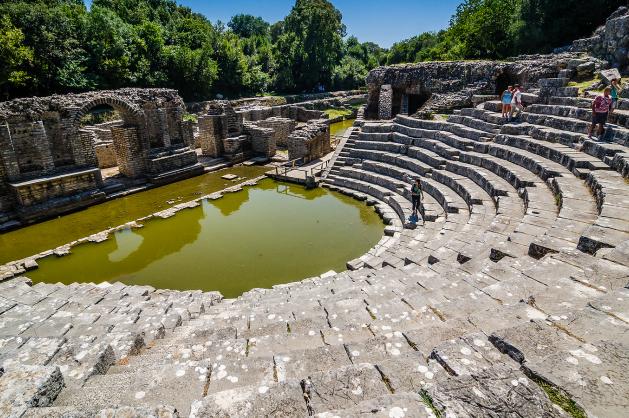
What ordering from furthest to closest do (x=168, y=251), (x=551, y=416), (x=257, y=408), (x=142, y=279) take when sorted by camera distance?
(x=168, y=251) → (x=142, y=279) → (x=257, y=408) → (x=551, y=416)

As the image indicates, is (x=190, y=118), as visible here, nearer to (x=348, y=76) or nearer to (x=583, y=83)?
(x=583, y=83)

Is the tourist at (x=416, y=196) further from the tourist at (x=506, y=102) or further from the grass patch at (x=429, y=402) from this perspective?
the grass patch at (x=429, y=402)

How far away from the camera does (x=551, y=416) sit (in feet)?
6.50

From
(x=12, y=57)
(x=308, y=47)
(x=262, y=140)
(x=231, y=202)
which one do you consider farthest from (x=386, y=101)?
(x=308, y=47)

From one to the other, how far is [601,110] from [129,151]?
53.3 ft

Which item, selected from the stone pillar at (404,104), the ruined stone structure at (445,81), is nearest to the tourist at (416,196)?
the ruined stone structure at (445,81)

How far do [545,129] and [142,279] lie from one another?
1205 cm

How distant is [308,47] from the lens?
41688 millimetres

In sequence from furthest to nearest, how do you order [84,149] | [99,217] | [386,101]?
[386,101]
[84,149]
[99,217]

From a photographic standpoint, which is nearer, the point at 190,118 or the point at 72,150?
the point at 72,150

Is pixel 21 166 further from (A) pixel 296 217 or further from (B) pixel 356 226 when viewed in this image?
(B) pixel 356 226

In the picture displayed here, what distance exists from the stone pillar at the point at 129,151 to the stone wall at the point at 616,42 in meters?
19.0

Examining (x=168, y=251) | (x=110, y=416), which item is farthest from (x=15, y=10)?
(x=110, y=416)

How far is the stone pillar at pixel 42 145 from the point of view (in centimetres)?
1267
